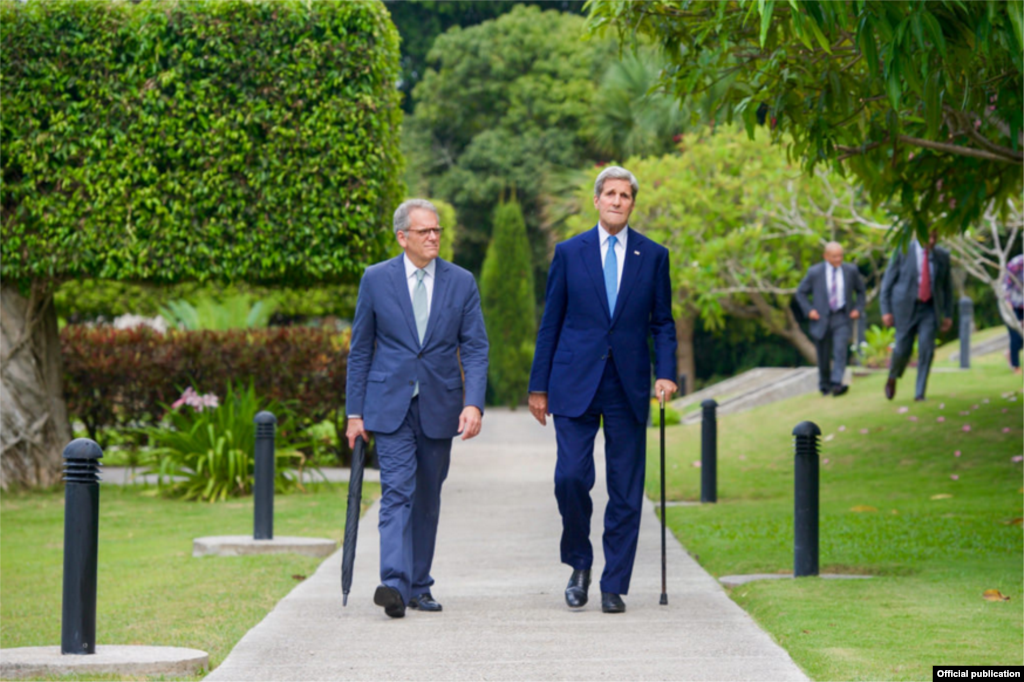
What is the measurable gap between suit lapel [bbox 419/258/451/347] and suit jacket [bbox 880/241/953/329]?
349 inches

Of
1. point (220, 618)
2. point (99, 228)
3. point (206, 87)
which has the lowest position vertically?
point (220, 618)

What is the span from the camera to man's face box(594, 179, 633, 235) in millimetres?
6224

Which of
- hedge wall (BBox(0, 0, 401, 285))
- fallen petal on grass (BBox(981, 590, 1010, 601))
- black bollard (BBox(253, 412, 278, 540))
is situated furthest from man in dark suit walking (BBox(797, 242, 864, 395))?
fallen petal on grass (BBox(981, 590, 1010, 601))

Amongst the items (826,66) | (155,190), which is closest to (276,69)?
(155,190)

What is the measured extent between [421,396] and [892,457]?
8.16 meters

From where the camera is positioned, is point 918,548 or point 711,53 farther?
A: point 918,548

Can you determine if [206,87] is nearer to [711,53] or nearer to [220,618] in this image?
[711,53]

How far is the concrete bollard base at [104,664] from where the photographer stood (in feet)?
16.6

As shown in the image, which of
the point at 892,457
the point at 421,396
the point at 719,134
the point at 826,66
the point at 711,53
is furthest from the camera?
the point at 719,134

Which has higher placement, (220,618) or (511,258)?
(511,258)

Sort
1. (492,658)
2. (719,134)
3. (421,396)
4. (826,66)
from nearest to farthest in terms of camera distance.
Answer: (492,658)
(421,396)
(826,66)
(719,134)

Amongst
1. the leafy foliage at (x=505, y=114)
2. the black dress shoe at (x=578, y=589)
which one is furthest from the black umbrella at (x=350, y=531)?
the leafy foliage at (x=505, y=114)

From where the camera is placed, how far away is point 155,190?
12.2 metres

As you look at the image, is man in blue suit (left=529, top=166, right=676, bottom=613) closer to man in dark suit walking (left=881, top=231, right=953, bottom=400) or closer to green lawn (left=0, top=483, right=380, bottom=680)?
green lawn (left=0, top=483, right=380, bottom=680)
